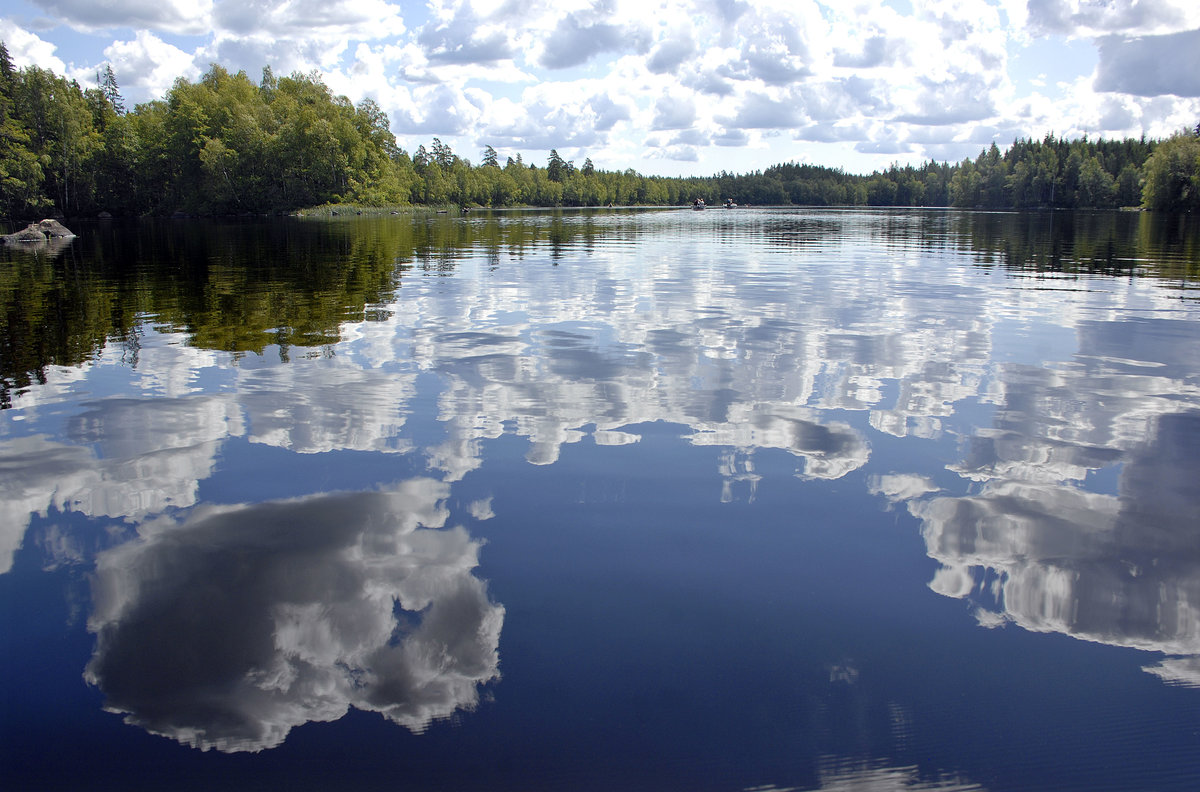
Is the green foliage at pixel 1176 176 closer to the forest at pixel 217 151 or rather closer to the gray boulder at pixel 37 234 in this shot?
the forest at pixel 217 151

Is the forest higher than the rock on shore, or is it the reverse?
the forest

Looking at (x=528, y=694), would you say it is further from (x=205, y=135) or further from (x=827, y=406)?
(x=205, y=135)

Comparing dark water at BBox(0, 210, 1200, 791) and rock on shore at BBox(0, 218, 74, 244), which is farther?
rock on shore at BBox(0, 218, 74, 244)

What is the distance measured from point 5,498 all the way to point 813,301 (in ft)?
60.3

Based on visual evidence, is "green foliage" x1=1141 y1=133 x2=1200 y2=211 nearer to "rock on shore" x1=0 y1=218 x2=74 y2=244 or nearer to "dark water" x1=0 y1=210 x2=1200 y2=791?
"dark water" x1=0 y1=210 x2=1200 y2=791

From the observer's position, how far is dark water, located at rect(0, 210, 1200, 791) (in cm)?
424

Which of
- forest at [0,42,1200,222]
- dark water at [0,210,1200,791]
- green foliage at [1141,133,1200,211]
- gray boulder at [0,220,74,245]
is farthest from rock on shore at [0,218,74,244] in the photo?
green foliage at [1141,133,1200,211]

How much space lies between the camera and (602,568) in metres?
6.16

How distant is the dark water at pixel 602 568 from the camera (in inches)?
167

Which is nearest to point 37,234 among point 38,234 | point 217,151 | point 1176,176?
point 38,234

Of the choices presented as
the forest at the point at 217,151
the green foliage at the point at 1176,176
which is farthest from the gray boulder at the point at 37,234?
the green foliage at the point at 1176,176

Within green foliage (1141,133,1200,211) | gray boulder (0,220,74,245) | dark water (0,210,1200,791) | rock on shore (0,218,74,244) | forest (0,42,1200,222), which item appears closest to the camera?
dark water (0,210,1200,791)

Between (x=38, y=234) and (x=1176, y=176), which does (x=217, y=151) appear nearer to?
(x=38, y=234)

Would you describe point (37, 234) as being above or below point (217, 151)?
below
